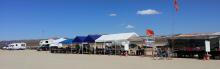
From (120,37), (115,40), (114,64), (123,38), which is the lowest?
(114,64)

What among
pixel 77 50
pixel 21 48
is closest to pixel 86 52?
pixel 77 50

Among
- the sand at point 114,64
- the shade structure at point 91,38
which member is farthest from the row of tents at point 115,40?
the sand at point 114,64

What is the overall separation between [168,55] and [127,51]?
721 centimetres

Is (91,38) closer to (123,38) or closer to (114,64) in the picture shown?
(123,38)

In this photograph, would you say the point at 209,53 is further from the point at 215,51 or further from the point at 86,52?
the point at 86,52

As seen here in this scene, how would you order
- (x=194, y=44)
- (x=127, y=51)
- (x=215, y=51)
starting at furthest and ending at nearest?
(x=127, y=51)
(x=194, y=44)
(x=215, y=51)

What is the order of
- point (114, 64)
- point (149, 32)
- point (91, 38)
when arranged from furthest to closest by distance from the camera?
point (91, 38) → point (149, 32) → point (114, 64)

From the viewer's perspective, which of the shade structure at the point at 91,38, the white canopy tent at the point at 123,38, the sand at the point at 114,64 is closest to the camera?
the sand at the point at 114,64

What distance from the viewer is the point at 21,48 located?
236 feet

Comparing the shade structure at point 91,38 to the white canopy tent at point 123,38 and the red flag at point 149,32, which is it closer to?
the white canopy tent at point 123,38

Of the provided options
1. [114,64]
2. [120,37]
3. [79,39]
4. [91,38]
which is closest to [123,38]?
[120,37]

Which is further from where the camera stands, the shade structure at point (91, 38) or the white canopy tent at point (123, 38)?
the shade structure at point (91, 38)

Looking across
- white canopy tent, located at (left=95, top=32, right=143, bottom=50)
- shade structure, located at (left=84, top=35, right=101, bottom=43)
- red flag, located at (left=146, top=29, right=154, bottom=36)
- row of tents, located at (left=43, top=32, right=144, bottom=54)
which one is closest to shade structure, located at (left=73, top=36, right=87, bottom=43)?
row of tents, located at (left=43, top=32, right=144, bottom=54)

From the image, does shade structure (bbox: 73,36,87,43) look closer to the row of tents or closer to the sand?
the row of tents
